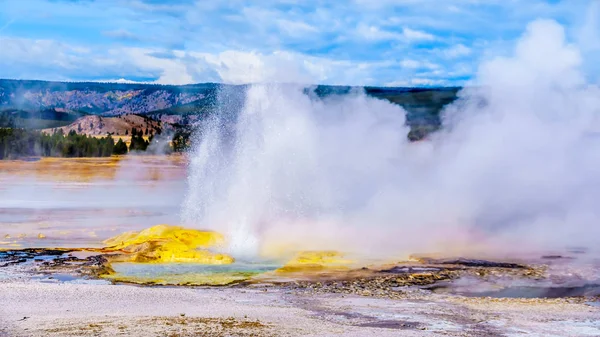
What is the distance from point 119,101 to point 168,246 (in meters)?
167

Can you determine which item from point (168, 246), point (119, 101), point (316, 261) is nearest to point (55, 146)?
point (168, 246)

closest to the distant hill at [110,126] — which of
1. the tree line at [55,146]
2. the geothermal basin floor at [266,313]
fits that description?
the tree line at [55,146]

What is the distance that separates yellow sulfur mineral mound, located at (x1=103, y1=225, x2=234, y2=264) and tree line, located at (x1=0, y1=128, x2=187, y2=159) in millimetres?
34290

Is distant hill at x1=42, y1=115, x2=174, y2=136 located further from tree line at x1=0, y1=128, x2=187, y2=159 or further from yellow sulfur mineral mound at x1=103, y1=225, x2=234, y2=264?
yellow sulfur mineral mound at x1=103, y1=225, x2=234, y2=264

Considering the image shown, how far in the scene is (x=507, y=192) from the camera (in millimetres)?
27719

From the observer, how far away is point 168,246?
63.0 feet

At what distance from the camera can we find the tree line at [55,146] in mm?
53594

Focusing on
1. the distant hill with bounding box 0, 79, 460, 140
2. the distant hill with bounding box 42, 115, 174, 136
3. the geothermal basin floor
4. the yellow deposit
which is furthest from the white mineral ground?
the distant hill with bounding box 42, 115, 174, 136

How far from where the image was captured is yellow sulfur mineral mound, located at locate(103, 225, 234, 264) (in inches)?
724

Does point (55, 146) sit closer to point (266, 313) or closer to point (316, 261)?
point (316, 261)

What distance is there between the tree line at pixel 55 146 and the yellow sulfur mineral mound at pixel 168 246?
34.3 metres

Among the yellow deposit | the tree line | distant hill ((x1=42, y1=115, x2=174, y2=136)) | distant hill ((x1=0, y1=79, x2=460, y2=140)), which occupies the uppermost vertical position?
distant hill ((x1=0, y1=79, x2=460, y2=140))

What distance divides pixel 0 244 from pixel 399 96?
332 ft

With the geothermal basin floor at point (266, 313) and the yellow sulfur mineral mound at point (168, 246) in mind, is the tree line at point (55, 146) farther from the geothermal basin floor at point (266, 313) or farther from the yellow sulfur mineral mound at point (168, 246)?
the geothermal basin floor at point (266, 313)
